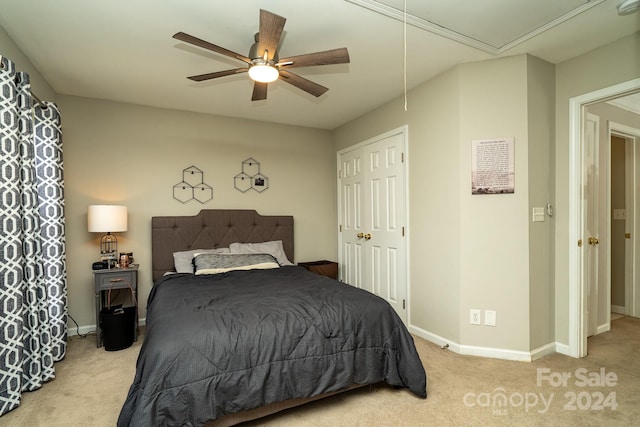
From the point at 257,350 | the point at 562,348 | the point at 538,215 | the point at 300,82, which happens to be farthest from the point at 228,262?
the point at 562,348

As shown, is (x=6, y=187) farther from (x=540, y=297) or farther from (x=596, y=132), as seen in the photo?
(x=596, y=132)

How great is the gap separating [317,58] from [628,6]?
1898 millimetres

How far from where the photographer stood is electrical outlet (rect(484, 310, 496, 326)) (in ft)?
8.91

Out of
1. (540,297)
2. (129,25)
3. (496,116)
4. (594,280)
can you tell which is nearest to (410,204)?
(496,116)

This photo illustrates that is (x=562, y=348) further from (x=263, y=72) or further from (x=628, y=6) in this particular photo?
(x=263, y=72)

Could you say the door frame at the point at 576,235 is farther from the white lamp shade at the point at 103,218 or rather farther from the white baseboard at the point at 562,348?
the white lamp shade at the point at 103,218

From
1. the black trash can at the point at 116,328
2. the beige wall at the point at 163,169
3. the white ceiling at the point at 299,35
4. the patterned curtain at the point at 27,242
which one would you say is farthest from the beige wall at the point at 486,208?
the patterned curtain at the point at 27,242

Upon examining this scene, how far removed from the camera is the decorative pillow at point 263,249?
12.4 feet

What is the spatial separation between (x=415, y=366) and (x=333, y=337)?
610 mm

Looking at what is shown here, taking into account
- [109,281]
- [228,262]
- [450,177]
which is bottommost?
[109,281]

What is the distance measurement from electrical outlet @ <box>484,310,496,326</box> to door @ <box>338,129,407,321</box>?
2.82 feet

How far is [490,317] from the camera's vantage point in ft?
8.93

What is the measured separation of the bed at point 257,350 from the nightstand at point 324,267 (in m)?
1.31

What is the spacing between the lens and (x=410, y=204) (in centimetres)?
333
